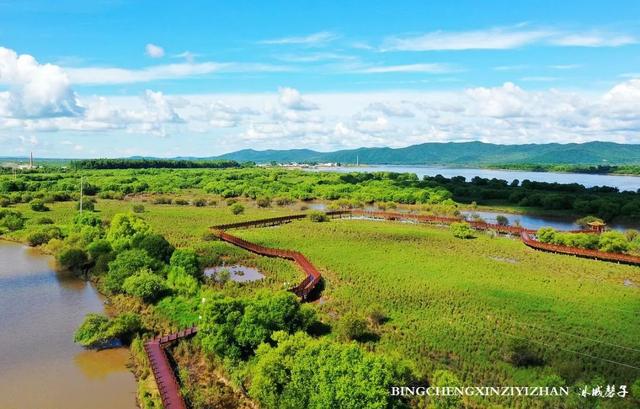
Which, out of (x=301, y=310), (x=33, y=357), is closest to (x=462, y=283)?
(x=301, y=310)

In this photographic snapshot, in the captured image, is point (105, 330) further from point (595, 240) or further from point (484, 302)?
point (595, 240)

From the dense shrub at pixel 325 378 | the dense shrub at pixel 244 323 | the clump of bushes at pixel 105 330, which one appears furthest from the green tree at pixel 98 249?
the dense shrub at pixel 325 378

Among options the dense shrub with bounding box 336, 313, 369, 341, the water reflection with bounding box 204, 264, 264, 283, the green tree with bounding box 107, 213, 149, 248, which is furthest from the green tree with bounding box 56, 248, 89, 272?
the dense shrub with bounding box 336, 313, 369, 341

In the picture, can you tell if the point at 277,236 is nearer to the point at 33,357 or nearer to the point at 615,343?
the point at 33,357

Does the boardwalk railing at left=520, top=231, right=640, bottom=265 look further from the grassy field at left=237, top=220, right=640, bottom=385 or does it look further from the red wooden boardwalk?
the grassy field at left=237, top=220, right=640, bottom=385

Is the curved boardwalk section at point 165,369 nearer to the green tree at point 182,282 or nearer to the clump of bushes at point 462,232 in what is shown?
the green tree at point 182,282

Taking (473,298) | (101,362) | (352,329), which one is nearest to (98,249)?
(101,362)
